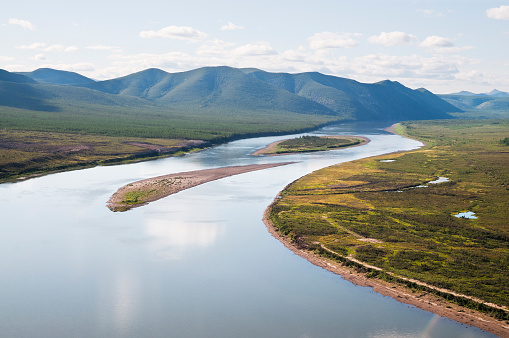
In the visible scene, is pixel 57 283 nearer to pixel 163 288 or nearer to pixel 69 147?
pixel 163 288

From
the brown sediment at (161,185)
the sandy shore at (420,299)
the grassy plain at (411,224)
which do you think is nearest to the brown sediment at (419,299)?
the sandy shore at (420,299)

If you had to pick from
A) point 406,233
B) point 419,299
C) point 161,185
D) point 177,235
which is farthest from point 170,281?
point 161,185

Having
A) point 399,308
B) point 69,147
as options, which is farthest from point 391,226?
point 69,147

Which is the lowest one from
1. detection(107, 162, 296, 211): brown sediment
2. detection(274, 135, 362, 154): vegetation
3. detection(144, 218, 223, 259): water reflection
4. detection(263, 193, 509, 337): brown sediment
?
detection(263, 193, 509, 337): brown sediment

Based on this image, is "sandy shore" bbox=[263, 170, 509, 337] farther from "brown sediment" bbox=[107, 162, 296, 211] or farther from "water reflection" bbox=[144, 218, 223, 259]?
"brown sediment" bbox=[107, 162, 296, 211]

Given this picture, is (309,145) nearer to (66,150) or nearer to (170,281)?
(66,150)

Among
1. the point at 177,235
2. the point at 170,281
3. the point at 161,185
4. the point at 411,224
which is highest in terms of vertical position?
the point at 161,185

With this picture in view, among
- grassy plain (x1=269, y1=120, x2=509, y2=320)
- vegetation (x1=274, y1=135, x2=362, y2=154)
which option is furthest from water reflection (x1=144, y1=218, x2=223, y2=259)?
vegetation (x1=274, y1=135, x2=362, y2=154)
